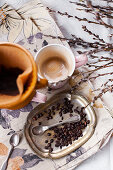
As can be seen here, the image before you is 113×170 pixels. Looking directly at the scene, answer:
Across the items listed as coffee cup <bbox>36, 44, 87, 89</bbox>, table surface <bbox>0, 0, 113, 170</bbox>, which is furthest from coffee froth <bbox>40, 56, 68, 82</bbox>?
table surface <bbox>0, 0, 113, 170</bbox>

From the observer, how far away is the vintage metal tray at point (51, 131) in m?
0.82

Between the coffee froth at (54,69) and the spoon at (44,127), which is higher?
the coffee froth at (54,69)

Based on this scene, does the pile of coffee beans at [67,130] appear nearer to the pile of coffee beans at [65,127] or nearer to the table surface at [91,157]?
the pile of coffee beans at [65,127]

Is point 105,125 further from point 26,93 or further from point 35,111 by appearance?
point 26,93

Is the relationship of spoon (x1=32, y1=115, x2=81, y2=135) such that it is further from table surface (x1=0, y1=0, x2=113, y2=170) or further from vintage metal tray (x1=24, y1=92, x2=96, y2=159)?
table surface (x1=0, y1=0, x2=113, y2=170)

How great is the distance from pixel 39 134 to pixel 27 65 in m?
0.29

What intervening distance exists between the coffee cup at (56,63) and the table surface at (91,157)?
13 cm

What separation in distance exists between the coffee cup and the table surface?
13 centimetres

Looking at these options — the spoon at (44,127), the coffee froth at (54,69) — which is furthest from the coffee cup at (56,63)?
the spoon at (44,127)

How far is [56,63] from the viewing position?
2.89 feet

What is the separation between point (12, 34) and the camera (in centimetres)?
90

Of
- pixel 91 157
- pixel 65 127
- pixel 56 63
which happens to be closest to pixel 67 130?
pixel 65 127

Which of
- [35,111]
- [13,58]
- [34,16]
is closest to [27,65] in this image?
[13,58]

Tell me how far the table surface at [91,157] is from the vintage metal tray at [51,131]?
9cm
